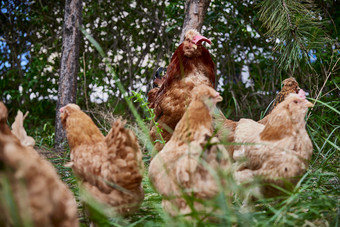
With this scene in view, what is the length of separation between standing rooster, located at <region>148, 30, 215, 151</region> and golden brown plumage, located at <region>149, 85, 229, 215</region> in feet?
2.97

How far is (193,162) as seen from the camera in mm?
1737

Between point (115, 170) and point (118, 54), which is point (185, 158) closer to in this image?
point (115, 170)

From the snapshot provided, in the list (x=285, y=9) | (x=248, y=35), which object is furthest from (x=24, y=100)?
(x=285, y=9)

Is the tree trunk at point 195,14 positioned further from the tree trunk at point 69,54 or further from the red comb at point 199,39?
the tree trunk at point 69,54

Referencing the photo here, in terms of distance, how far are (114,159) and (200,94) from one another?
642 millimetres

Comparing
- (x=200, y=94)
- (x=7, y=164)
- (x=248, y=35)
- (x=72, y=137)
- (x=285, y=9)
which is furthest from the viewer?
(x=248, y=35)

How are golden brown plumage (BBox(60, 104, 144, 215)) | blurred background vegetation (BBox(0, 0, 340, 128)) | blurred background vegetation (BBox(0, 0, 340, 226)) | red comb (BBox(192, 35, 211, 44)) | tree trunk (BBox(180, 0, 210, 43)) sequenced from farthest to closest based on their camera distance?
1. blurred background vegetation (BBox(0, 0, 340, 128))
2. blurred background vegetation (BBox(0, 0, 340, 226))
3. tree trunk (BBox(180, 0, 210, 43))
4. red comb (BBox(192, 35, 211, 44))
5. golden brown plumage (BBox(60, 104, 144, 215))

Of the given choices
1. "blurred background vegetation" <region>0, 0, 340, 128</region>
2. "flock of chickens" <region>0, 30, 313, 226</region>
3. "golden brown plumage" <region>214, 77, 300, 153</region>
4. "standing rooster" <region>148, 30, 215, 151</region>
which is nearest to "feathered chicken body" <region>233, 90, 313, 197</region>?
"flock of chickens" <region>0, 30, 313, 226</region>

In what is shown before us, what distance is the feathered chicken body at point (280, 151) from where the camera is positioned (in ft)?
6.41

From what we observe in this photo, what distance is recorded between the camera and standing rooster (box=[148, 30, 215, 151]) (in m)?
2.89

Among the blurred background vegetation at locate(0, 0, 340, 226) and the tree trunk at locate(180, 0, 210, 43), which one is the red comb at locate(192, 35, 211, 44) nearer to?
the tree trunk at locate(180, 0, 210, 43)

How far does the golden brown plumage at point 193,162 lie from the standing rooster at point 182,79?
91 cm

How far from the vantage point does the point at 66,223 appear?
3.90ft

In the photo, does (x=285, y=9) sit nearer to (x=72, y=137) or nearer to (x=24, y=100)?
(x=72, y=137)
